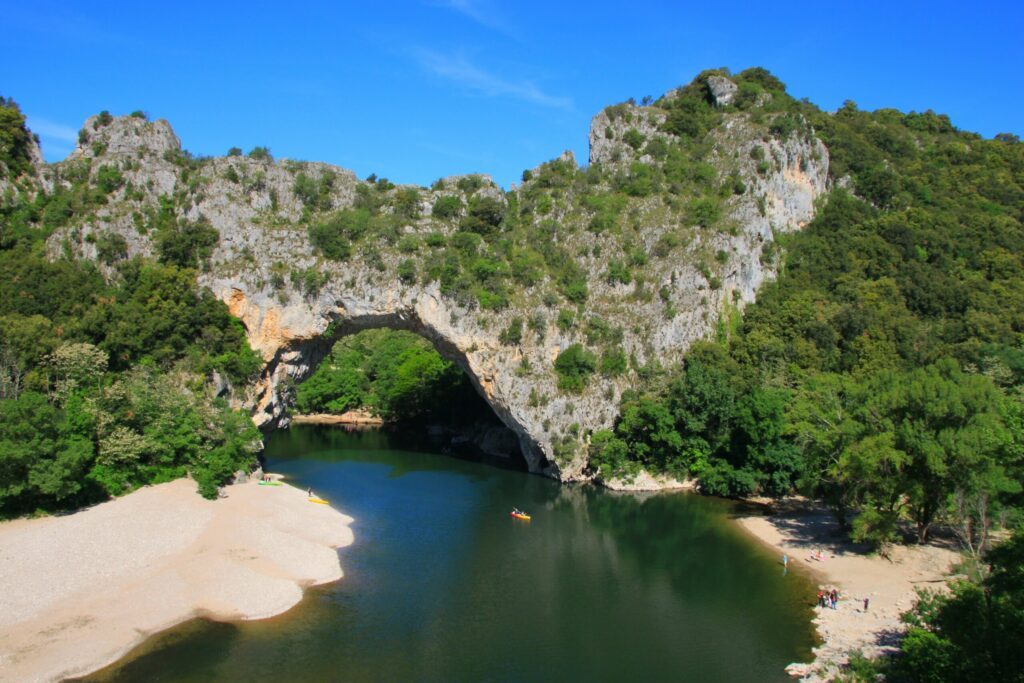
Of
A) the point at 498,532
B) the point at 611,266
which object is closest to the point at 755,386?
the point at 611,266

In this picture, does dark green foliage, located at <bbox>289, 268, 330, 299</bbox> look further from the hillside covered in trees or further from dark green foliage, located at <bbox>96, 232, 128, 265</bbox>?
dark green foliage, located at <bbox>96, 232, 128, 265</bbox>

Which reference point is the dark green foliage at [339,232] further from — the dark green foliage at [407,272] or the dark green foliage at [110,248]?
the dark green foliage at [110,248]

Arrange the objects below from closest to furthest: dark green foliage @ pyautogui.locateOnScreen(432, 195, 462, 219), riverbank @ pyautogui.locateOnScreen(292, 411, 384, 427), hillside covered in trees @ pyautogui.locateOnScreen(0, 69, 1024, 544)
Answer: hillside covered in trees @ pyautogui.locateOnScreen(0, 69, 1024, 544) < dark green foliage @ pyautogui.locateOnScreen(432, 195, 462, 219) < riverbank @ pyautogui.locateOnScreen(292, 411, 384, 427)

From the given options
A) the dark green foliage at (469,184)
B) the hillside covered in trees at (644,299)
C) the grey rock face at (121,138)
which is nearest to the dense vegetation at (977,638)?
the hillside covered in trees at (644,299)

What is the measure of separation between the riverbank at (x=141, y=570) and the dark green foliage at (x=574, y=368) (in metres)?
20.6

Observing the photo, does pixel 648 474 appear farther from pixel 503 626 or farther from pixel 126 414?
pixel 126 414

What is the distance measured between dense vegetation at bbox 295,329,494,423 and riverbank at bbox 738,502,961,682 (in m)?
33.7

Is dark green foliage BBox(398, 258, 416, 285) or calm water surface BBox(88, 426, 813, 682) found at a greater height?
dark green foliage BBox(398, 258, 416, 285)

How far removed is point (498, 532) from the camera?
39.6 m

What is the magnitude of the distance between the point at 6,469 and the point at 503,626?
24.5m

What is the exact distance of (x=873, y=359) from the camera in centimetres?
5269

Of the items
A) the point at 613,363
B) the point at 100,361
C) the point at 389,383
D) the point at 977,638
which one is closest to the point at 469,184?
the point at 613,363

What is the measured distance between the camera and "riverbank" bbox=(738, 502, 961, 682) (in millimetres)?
25172

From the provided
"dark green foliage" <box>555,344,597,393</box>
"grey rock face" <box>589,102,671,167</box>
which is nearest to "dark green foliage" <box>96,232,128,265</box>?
"dark green foliage" <box>555,344,597,393</box>
